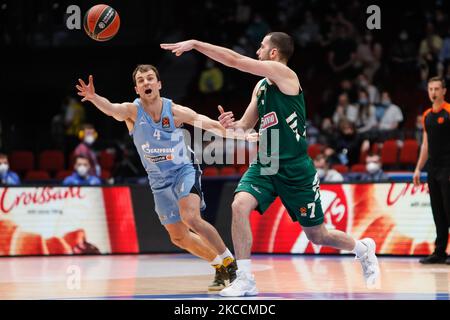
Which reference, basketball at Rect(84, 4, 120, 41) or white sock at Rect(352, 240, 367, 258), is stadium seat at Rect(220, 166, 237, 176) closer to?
basketball at Rect(84, 4, 120, 41)

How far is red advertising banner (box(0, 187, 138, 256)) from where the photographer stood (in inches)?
483

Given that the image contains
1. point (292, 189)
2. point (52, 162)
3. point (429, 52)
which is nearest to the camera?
point (292, 189)

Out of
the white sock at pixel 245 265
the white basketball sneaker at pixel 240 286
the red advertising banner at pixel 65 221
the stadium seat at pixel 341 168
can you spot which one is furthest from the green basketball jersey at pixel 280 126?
the stadium seat at pixel 341 168

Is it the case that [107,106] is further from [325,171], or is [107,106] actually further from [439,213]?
[325,171]

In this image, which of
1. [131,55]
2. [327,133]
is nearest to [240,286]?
[327,133]

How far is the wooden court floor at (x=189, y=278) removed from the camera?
739cm

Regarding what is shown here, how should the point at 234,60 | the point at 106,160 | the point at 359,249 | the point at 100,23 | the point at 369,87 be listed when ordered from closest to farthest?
the point at 234,60 → the point at 359,249 → the point at 100,23 → the point at 106,160 → the point at 369,87

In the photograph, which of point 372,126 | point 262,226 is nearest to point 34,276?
point 262,226

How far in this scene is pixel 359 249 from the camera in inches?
299

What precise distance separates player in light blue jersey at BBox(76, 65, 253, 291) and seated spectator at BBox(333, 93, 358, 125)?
8.35m

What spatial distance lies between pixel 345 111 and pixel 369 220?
4.73m

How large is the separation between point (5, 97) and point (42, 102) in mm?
828

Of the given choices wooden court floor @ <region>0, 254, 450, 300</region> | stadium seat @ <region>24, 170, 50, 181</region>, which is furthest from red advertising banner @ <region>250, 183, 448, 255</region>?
stadium seat @ <region>24, 170, 50, 181</region>

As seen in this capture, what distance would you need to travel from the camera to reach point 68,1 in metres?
19.3
